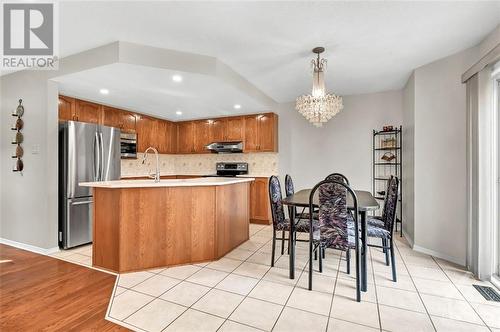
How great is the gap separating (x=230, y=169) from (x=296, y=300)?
373 centimetres

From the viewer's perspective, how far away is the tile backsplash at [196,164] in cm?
527

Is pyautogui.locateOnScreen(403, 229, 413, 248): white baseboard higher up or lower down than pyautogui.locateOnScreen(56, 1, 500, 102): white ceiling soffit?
lower down

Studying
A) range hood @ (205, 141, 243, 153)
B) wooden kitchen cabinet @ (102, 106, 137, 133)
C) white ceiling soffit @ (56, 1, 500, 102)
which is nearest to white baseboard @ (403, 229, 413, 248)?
white ceiling soffit @ (56, 1, 500, 102)

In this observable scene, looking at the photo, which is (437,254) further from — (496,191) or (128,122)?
(128,122)

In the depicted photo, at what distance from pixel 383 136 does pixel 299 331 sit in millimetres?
3971

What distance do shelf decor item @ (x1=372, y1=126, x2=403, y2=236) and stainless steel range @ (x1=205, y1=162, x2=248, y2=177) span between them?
2616 millimetres

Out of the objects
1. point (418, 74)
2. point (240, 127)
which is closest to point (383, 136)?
point (418, 74)

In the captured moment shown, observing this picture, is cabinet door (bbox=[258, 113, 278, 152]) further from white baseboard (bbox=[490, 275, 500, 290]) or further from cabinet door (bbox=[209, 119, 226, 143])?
white baseboard (bbox=[490, 275, 500, 290])

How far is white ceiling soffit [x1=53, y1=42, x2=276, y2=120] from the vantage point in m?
2.81

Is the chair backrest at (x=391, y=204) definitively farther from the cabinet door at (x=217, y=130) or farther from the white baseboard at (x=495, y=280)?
the cabinet door at (x=217, y=130)

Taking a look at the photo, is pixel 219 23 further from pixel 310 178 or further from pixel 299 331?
pixel 310 178

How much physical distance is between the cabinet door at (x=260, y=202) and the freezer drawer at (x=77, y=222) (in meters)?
2.85

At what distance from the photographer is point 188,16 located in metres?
2.24

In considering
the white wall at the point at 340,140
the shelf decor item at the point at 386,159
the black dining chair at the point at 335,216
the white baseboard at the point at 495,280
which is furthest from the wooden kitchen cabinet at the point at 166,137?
the white baseboard at the point at 495,280
